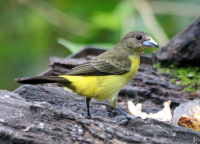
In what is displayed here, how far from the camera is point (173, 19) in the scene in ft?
21.9

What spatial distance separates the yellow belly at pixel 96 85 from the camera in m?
3.39

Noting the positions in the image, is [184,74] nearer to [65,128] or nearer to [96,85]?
[96,85]

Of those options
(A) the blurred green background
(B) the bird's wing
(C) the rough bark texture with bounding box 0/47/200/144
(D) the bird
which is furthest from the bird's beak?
(A) the blurred green background

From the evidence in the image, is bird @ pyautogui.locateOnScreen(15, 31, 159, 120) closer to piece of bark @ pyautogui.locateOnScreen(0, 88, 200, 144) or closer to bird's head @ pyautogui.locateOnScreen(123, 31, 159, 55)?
bird's head @ pyautogui.locateOnScreen(123, 31, 159, 55)

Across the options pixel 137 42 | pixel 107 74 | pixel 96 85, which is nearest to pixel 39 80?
pixel 96 85

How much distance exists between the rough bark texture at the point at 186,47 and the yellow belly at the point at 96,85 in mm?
1811

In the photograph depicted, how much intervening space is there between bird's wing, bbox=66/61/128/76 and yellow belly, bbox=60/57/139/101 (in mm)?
62

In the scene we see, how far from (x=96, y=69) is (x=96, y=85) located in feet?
0.80

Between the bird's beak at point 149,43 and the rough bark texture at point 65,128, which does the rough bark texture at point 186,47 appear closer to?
the bird's beak at point 149,43

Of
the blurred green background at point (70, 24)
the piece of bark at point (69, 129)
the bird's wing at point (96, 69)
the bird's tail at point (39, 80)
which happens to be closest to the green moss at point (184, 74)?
the blurred green background at point (70, 24)

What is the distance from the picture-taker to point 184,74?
484 cm

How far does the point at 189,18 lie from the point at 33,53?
4413mm

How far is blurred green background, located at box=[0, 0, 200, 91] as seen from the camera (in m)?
6.16

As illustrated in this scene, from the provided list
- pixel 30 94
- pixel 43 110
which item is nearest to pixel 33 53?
pixel 30 94
